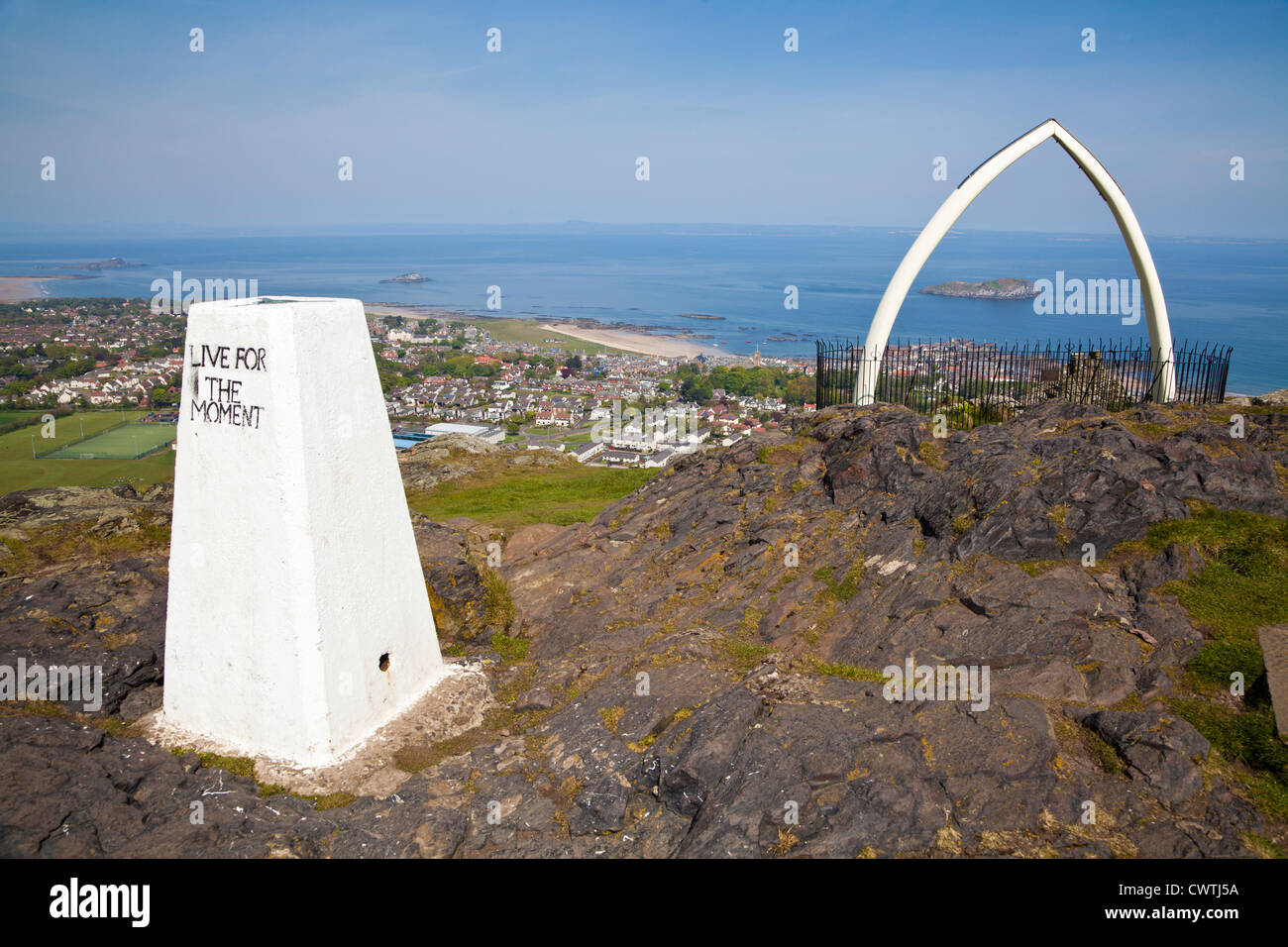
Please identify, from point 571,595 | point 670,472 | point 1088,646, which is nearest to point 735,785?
point 1088,646

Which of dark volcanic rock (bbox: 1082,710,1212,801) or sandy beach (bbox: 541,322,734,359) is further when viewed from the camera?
sandy beach (bbox: 541,322,734,359)

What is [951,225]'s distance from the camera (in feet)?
59.4

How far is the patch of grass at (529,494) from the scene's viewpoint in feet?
54.2

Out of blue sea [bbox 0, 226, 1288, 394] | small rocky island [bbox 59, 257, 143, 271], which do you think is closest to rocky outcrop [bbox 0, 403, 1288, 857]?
blue sea [bbox 0, 226, 1288, 394]

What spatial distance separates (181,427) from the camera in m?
7.28

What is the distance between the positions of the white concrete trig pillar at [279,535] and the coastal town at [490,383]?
1368 centimetres

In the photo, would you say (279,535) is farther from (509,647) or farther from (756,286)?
(756,286)

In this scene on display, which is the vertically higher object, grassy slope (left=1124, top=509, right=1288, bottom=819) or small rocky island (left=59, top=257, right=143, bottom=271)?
small rocky island (left=59, top=257, right=143, bottom=271)

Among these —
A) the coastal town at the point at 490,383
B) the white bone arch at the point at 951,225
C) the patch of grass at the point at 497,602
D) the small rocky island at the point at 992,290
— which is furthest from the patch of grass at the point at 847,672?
the small rocky island at the point at 992,290

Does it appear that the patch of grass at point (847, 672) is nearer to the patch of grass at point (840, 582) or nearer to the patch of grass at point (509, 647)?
the patch of grass at point (840, 582)

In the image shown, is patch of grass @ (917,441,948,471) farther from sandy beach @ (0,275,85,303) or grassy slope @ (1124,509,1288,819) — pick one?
sandy beach @ (0,275,85,303)

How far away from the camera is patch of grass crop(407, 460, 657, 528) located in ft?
54.2

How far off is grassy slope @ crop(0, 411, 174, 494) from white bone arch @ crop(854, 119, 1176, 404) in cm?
1575
